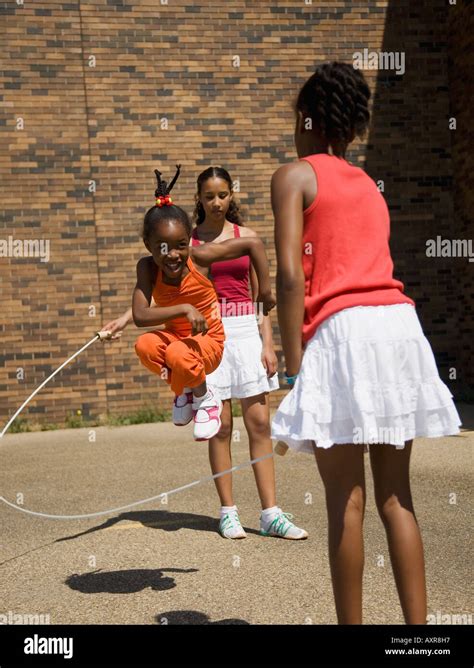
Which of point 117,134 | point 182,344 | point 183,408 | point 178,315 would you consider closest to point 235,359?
point 183,408

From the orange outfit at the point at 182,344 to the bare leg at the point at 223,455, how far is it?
955mm

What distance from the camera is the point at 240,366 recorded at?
17.8ft

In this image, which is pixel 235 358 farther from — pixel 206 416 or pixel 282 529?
pixel 282 529

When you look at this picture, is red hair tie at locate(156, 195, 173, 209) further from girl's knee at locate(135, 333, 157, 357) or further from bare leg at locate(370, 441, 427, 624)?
bare leg at locate(370, 441, 427, 624)

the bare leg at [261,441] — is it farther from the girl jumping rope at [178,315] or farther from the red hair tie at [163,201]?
the red hair tie at [163,201]

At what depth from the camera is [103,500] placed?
6770mm

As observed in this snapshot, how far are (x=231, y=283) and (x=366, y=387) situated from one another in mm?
2729

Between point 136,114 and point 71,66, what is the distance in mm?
1060

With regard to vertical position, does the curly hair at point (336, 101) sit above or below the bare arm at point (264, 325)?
above

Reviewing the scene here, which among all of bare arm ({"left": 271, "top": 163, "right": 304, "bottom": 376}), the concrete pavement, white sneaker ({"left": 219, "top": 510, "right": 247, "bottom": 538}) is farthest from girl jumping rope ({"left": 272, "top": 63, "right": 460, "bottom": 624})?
white sneaker ({"left": 219, "top": 510, "right": 247, "bottom": 538})

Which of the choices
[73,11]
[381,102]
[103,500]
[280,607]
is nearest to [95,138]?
[73,11]

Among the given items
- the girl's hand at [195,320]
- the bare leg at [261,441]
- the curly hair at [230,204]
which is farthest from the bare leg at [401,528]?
the curly hair at [230,204]

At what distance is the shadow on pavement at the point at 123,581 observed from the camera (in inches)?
172
